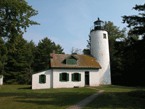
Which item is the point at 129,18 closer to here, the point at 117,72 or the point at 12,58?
the point at 117,72

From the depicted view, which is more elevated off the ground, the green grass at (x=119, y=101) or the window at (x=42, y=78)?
the window at (x=42, y=78)

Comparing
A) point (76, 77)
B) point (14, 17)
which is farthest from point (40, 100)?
point (76, 77)

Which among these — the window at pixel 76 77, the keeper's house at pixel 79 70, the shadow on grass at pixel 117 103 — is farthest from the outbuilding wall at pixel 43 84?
the shadow on grass at pixel 117 103

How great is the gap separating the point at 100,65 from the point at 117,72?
6.49 meters

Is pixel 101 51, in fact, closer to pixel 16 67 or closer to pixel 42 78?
pixel 42 78

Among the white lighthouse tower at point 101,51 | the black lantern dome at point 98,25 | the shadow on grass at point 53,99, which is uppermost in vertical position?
the black lantern dome at point 98,25

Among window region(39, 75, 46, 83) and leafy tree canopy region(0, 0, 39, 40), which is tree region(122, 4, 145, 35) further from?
window region(39, 75, 46, 83)

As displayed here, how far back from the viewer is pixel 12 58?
31.4 metres

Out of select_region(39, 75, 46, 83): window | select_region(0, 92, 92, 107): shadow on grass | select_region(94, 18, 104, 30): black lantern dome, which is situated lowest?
select_region(0, 92, 92, 107): shadow on grass

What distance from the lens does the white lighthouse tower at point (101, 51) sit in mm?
23016

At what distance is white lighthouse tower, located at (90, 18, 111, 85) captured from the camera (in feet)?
75.5

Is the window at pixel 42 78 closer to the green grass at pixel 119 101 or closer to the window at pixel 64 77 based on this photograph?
the window at pixel 64 77

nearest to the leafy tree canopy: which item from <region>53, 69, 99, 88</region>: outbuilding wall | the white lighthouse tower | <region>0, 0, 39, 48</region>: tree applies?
<region>0, 0, 39, 48</region>: tree

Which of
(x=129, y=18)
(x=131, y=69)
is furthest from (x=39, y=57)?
(x=129, y=18)
